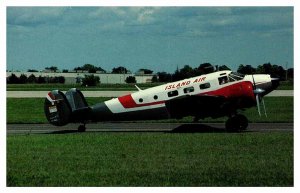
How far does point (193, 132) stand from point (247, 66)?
3848 millimetres

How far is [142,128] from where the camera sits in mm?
23547

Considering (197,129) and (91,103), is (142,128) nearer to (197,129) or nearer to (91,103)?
(197,129)

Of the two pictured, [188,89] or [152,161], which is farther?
[188,89]

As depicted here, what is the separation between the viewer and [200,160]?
14.4m

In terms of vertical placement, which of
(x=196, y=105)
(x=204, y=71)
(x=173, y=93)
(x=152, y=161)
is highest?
(x=204, y=71)

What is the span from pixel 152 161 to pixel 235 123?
8.06 m

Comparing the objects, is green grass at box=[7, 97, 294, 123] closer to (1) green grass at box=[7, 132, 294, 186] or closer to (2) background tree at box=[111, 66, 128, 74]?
(2) background tree at box=[111, 66, 128, 74]

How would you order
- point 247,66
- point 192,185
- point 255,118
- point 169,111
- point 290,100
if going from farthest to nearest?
point 290,100, point 255,118, point 169,111, point 247,66, point 192,185

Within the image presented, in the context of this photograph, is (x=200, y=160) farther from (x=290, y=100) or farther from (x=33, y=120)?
(x=290, y=100)

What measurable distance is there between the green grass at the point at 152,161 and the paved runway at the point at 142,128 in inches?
131

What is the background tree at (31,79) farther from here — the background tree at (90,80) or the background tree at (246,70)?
the background tree at (246,70)

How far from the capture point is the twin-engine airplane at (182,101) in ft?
69.4

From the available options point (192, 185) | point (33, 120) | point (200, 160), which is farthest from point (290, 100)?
point (192, 185)

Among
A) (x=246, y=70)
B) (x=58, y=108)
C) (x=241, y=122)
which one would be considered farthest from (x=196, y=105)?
(x=58, y=108)
